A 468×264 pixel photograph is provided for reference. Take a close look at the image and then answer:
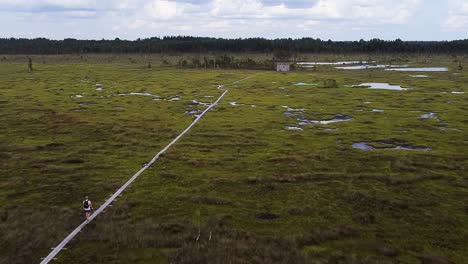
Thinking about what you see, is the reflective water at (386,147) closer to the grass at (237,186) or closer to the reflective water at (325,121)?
the grass at (237,186)

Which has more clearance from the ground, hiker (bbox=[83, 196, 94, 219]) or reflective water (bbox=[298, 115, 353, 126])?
reflective water (bbox=[298, 115, 353, 126])

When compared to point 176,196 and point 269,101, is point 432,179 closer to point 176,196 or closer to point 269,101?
point 176,196

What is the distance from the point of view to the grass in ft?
59.4

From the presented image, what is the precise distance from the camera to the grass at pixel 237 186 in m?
18.1

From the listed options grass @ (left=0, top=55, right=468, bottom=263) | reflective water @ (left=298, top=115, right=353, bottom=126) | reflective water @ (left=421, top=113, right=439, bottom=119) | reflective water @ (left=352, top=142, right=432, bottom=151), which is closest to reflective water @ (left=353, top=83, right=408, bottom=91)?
grass @ (left=0, top=55, right=468, bottom=263)

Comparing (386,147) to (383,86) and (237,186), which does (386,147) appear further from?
(383,86)

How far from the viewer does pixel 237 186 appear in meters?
25.6

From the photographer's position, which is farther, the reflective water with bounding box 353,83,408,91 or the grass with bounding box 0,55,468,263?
the reflective water with bounding box 353,83,408,91

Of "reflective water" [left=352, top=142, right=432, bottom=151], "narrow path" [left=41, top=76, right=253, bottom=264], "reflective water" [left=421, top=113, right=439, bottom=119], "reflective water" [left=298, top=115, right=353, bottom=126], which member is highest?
"reflective water" [left=421, top=113, right=439, bottom=119]

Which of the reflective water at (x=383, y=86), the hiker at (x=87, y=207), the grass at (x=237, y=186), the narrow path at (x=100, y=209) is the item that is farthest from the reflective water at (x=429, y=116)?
the hiker at (x=87, y=207)

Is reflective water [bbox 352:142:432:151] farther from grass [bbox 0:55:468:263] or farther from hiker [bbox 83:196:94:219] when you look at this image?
hiker [bbox 83:196:94:219]

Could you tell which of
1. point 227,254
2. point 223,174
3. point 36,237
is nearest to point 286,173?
point 223,174

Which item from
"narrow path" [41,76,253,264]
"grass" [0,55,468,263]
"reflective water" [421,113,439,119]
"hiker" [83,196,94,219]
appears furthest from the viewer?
"reflective water" [421,113,439,119]

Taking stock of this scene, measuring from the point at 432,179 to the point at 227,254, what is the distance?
52.8 ft
